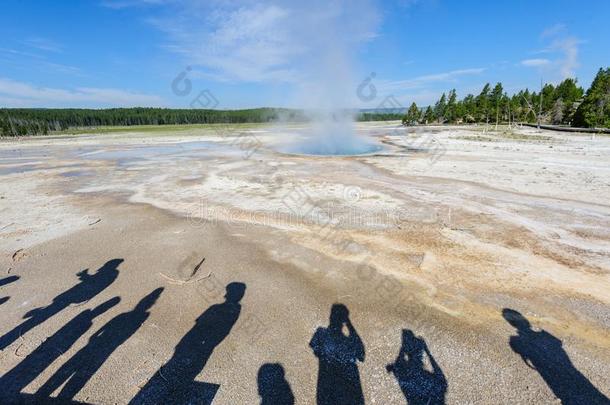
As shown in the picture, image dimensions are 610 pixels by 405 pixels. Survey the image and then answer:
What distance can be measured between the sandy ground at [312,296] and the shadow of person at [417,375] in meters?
0.02

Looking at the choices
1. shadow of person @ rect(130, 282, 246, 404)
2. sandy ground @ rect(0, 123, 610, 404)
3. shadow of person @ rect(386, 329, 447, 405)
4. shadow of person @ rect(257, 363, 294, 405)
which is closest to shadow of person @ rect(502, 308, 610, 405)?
sandy ground @ rect(0, 123, 610, 404)

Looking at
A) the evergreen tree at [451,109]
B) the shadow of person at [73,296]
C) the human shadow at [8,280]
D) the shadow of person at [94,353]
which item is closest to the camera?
the shadow of person at [94,353]

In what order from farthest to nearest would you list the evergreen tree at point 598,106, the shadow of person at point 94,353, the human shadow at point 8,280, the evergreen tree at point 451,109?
the evergreen tree at point 451,109, the evergreen tree at point 598,106, the human shadow at point 8,280, the shadow of person at point 94,353

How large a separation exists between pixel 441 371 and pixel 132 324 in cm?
427

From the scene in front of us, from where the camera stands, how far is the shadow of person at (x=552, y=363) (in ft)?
10.5

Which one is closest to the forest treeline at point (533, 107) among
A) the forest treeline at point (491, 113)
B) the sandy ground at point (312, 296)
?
the forest treeline at point (491, 113)

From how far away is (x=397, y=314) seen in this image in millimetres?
4590

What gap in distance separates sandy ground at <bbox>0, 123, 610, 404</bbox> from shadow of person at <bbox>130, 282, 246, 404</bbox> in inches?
0.9

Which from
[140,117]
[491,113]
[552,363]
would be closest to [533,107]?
[491,113]

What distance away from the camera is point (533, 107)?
58781mm

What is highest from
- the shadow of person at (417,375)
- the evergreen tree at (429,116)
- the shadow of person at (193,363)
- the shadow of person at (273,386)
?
the evergreen tree at (429,116)

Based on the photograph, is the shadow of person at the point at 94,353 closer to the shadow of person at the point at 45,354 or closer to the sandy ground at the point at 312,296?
the sandy ground at the point at 312,296

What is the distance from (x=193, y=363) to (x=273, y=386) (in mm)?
1074

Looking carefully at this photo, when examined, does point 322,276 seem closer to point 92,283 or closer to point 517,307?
point 517,307
